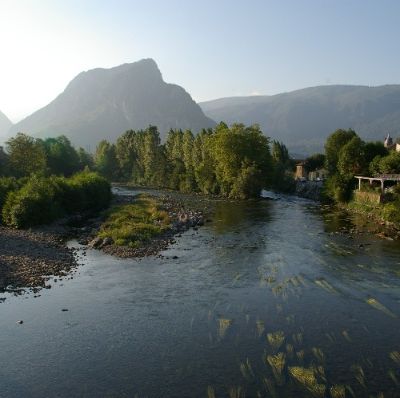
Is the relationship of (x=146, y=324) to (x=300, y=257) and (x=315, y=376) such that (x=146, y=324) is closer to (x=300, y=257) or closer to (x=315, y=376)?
(x=315, y=376)

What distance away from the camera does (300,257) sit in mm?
47125

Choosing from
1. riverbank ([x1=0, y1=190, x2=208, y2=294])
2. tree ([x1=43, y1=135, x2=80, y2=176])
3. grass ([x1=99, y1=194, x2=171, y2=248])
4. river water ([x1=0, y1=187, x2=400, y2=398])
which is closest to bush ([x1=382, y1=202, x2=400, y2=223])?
river water ([x1=0, y1=187, x2=400, y2=398])

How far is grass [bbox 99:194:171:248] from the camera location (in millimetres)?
54797

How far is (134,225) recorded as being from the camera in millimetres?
61969

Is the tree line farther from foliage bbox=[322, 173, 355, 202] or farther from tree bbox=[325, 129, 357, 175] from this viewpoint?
tree bbox=[325, 129, 357, 175]

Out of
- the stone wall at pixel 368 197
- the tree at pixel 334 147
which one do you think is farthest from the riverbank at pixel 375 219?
the tree at pixel 334 147

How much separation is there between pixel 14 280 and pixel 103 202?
5626 centimetres

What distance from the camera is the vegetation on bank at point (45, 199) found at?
208 feet

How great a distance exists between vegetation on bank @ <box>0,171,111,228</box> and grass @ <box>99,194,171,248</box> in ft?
29.6

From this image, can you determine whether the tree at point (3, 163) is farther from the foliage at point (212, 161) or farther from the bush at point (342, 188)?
the bush at point (342, 188)

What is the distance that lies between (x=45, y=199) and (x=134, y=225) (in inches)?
666

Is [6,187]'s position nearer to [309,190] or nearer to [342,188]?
[342,188]

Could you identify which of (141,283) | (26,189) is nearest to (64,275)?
(141,283)

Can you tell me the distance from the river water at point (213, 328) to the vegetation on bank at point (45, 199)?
20579 mm
